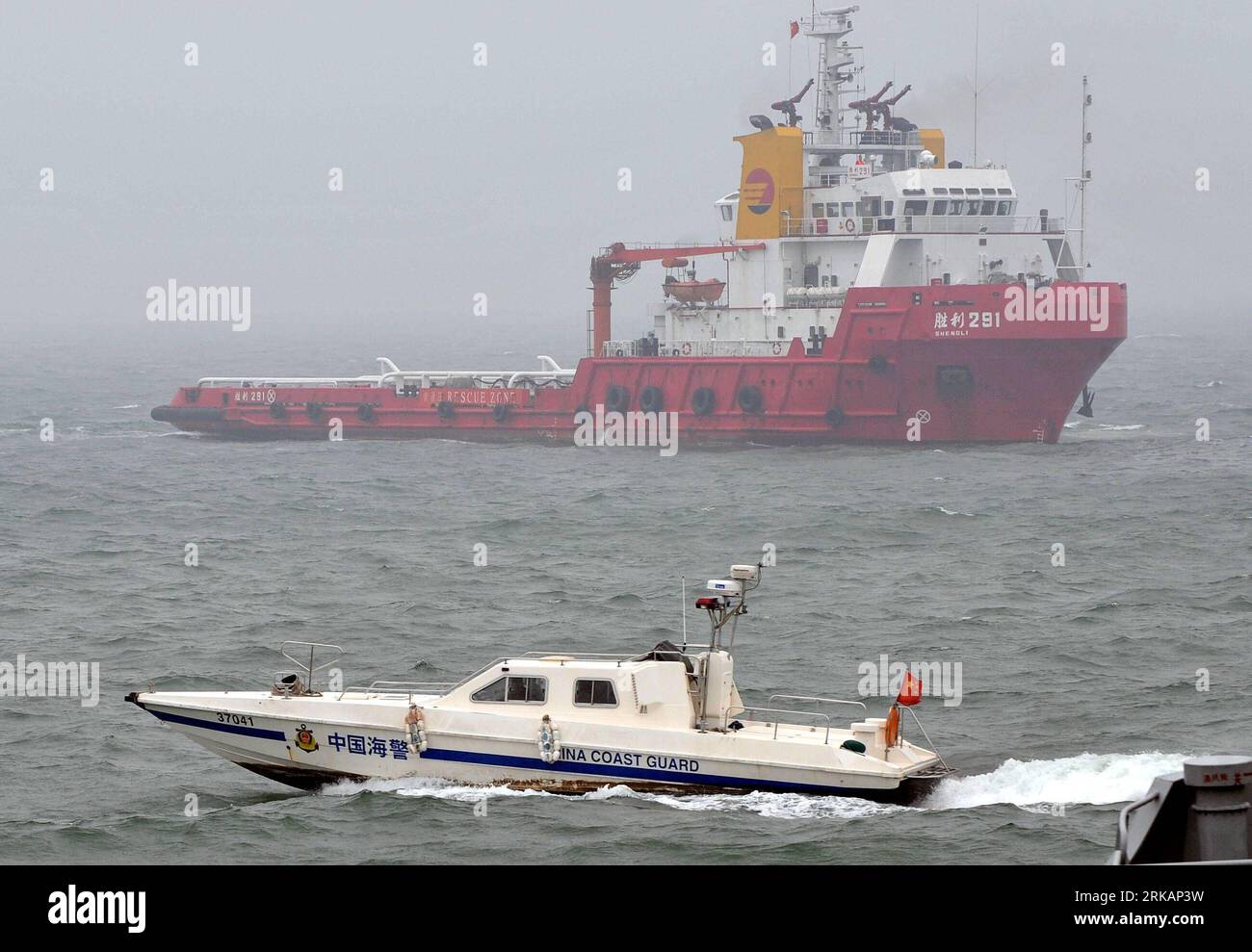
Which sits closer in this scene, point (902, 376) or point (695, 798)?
point (695, 798)

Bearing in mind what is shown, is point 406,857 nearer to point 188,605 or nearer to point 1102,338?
point 188,605

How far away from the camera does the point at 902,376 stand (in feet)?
192

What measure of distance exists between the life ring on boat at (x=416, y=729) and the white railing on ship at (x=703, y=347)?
41.2m

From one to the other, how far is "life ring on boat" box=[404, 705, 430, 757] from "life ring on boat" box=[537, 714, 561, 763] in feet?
4.98

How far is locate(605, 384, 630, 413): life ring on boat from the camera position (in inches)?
2537

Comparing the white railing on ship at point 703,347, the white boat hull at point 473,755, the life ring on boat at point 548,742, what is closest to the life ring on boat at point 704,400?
the white railing on ship at point 703,347

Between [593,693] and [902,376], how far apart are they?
39.2 meters

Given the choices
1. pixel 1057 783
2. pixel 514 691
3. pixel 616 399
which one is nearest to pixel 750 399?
pixel 616 399

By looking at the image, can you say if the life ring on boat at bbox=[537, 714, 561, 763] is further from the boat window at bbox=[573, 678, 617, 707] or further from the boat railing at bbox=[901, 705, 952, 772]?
the boat railing at bbox=[901, 705, 952, 772]

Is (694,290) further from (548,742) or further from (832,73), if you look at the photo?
(548,742)

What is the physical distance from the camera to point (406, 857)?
62.9 feet

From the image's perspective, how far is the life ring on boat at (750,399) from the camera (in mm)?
61156

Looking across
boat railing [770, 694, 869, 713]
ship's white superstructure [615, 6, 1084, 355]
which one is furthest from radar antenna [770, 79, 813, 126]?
boat railing [770, 694, 869, 713]
